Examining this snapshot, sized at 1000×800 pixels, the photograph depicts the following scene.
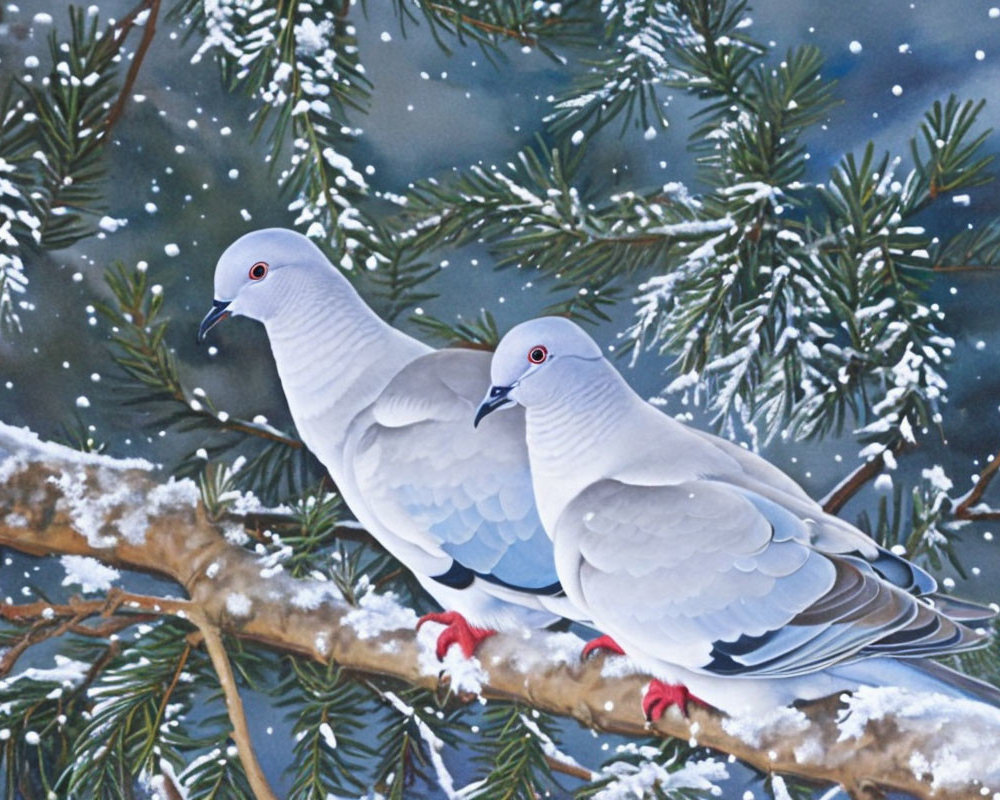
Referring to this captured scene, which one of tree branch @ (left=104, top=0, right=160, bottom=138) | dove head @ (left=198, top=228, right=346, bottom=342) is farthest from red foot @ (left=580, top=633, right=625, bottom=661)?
tree branch @ (left=104, top=0, right=160, bottom=138)

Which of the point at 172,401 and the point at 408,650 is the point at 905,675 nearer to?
the point at 408,650

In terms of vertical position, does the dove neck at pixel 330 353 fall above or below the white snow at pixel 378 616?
above

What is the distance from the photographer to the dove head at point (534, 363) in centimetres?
81

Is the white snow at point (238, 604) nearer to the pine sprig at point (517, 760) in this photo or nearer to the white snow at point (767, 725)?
the pine sprig at point (517, 760)

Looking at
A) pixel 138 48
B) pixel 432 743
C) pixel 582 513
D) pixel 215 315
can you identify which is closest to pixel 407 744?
pixel 432 743

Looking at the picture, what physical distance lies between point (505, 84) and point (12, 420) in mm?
477

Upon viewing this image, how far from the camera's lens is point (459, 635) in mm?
863

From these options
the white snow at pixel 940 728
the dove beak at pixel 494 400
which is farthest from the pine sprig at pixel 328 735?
the white snow at pixel 940 728

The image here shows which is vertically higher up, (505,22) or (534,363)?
(505,22)

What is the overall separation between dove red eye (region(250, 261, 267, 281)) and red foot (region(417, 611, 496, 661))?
0.30 m

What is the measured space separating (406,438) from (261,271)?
18 cm

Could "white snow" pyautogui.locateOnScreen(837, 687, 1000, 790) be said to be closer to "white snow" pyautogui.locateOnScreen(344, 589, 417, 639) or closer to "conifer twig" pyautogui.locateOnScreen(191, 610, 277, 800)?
"white snow" pyautogui.locateOnScreen(344, 589, 417, 639)

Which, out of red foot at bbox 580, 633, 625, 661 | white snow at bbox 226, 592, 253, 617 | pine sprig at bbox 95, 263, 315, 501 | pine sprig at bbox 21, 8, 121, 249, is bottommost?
white snow at bbox 226, 592, 253, 617

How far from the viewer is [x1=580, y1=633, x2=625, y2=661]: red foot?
833 millimetres
